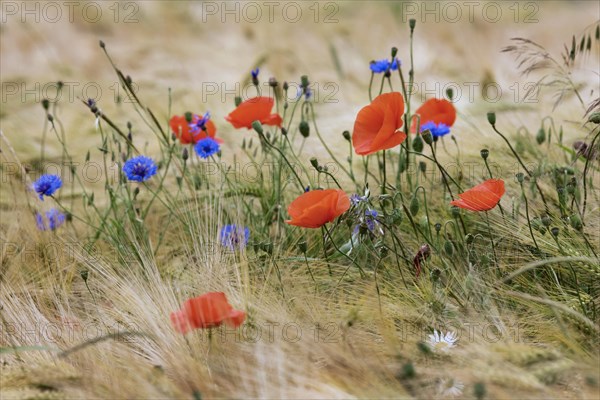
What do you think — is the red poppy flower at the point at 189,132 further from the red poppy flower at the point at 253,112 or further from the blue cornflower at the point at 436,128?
the blue cornflower at the point at 436,128

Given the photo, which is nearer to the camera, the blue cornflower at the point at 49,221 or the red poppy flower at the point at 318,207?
the red poppy flower at the point at 318,207

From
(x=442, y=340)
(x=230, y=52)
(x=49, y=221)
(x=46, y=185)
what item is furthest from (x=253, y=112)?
(x=230, y=52)

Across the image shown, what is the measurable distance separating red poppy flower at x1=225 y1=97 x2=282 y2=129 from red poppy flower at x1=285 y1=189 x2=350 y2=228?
42cm

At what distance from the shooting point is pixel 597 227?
5.08 ft

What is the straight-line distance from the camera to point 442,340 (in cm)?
129

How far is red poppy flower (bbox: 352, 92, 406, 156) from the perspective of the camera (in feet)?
4.59

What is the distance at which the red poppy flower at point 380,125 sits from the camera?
4.59 feet

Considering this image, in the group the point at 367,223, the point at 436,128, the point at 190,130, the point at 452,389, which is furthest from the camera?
the point at 190,130

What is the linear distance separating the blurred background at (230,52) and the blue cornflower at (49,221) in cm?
79

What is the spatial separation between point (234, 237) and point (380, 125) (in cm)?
39

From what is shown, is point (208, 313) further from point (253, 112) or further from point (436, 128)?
point (436, 128)

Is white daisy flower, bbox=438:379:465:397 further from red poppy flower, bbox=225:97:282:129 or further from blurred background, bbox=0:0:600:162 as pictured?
blurred background, bbox=0:0:600:162

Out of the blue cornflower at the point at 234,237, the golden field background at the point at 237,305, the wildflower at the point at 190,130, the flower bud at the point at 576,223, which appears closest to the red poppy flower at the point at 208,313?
the golden field background at the point at 237,305

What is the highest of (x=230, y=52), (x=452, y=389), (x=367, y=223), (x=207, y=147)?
(x=230, y=52)
